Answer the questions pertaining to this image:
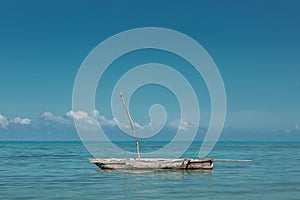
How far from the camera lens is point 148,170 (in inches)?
1145

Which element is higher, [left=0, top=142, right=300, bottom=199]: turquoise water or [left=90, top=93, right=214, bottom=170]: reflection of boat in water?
[left=90, top=93, right=214, bottom=170]: reflection of boat in water

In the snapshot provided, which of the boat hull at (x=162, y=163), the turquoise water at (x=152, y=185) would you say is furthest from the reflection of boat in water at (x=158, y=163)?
the turquoise water at (x=152, y=185)

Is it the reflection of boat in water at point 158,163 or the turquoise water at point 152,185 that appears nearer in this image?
the turquoise water at point 152,185

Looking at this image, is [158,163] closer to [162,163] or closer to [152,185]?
[162,163]

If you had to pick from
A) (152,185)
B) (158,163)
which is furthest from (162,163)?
(152,185)

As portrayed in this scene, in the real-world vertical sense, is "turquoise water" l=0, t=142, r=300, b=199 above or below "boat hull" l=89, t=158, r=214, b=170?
below

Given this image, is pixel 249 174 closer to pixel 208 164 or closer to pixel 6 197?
pixel 208 164

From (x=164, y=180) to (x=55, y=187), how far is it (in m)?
6.70

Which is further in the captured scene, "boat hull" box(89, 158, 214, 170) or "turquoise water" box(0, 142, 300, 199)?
"boat hull" box(89, 158, 214, 170)

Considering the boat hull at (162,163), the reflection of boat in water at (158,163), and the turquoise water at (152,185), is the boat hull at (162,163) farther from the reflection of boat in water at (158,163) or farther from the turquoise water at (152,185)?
the turquoise water at (152,185)

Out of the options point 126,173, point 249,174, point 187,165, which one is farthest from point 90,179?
point 249,174

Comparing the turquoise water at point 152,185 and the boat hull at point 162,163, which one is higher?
the boat hull at point 162,163

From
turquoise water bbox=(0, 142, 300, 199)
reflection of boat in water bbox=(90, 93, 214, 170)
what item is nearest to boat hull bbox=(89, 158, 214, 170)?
reflection of boat in water bbox=(90, 93, 214, 170)

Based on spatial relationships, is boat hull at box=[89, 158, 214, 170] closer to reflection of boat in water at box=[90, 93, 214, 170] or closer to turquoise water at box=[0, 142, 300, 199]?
reflection of boat in water at box=[90, 93, 214, 170]
